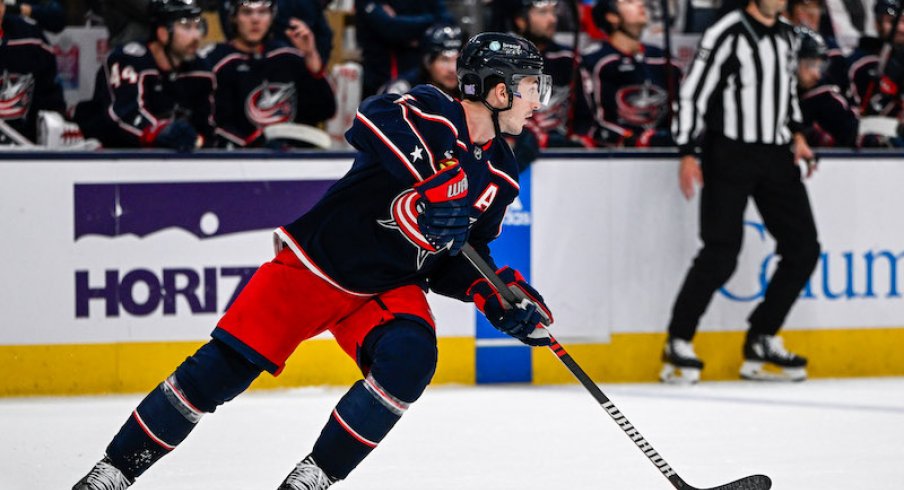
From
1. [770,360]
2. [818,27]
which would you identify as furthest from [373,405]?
[818,27]

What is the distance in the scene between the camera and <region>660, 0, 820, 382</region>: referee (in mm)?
5102

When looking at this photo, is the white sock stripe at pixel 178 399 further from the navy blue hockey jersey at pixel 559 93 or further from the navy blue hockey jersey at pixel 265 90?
the navy blue hockey jersey at pixel 559 93

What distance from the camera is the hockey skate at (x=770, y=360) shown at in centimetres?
521

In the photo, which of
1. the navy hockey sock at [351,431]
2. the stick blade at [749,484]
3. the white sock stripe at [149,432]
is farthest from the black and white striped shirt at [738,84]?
the white sock stripe at [149,432]

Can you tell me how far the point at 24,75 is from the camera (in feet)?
17.6

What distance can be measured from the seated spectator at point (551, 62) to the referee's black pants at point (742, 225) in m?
0.82

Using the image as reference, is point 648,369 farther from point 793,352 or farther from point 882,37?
point 882,37

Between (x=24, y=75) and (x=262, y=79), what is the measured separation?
0.89 metres

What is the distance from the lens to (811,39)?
582 cm

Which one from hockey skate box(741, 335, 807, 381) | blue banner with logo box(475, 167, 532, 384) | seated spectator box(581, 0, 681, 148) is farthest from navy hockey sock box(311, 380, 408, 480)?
seated spectator box(581, 0, 681, 148)

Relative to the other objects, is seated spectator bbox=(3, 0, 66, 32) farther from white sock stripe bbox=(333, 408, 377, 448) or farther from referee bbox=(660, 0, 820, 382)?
white sock stripe bbox=(333, 408, 377, 448)

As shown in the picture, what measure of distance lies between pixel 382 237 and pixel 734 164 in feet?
8.00

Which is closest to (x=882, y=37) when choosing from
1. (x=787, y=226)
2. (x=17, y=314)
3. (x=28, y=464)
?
(x=787, y=226)

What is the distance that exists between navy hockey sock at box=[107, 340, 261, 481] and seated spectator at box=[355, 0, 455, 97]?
119 inches
